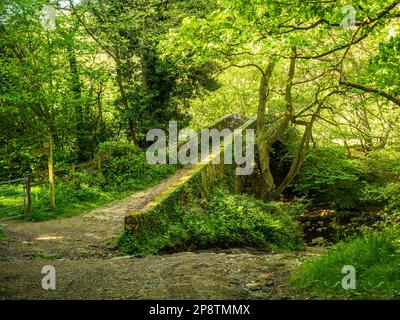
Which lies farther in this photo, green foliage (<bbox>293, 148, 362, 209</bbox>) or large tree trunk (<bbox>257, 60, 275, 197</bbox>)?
green foliage (<bbox>293, 148, 362, 209</bbox>)

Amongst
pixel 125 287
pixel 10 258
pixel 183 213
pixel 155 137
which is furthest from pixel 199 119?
pixel 125 287

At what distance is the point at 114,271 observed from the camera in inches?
281

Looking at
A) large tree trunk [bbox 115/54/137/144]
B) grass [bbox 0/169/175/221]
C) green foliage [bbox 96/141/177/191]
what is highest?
large tree trunk [bbox 115/54/137/144]

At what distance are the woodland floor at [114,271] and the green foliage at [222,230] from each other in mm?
709

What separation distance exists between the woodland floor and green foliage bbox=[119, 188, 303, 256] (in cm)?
Answer: 71

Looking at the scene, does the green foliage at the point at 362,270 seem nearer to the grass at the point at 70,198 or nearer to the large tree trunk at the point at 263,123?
the large tree trunk at the point at 263,123

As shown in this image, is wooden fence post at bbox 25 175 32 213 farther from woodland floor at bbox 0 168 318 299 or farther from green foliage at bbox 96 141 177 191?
A: green foliage at bbox 96 141 177 191

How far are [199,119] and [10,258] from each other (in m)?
19.1

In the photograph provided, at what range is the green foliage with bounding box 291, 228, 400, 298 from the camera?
5031mm

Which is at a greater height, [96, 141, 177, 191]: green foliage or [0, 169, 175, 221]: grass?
[96, 141, 177, 191]: green foliage

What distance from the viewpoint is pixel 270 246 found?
38.9 ft

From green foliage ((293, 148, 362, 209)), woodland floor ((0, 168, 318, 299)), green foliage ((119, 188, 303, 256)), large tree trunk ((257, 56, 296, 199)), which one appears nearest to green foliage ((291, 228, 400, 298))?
woodland floor ((0, 168, 318, 299))

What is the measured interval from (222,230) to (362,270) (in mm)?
6205
